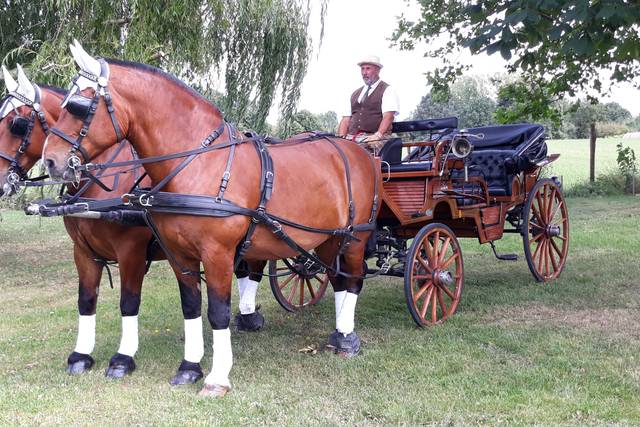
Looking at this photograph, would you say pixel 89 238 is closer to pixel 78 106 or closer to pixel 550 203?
pixel 78 106

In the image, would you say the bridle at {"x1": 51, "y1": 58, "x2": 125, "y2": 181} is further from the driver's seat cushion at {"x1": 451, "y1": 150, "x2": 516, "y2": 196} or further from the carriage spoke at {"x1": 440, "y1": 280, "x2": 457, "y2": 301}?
the driver's seat cushion at {"x1": 451, "y1": 150, "x2": 516, "y2": 196}

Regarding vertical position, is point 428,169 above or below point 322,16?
below

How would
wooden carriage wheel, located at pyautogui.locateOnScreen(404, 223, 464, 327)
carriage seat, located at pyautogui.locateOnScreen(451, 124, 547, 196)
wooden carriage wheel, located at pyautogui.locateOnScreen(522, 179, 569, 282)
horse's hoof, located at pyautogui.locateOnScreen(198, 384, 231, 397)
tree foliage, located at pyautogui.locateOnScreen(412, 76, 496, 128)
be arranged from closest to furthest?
1. horse's hoof, located at pyautogui.locateOnScreen(198, 384, 231, 397)
2. wooden carriage wheel, located at pyautogui.locateOnScreen(404, 223, 464, 327)
3. carriage seat, located at pyautogui.locateOnScreen(451, 124, 547, 196)
4. wooden carriage wheel, located at pyautogui.locateOnScreen(522, 179, 569, 282)
5. tree foliage, located at pyautogui.locateOnScreen(412, 76, 496, 128)

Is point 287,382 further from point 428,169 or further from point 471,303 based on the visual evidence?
point 471,303

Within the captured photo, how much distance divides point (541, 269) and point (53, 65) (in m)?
6.25

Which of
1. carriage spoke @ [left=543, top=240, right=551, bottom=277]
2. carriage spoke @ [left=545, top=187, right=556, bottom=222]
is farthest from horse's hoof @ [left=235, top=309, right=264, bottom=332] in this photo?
carriage spoke @ [left=545, top=187, right=556, bottom=222]

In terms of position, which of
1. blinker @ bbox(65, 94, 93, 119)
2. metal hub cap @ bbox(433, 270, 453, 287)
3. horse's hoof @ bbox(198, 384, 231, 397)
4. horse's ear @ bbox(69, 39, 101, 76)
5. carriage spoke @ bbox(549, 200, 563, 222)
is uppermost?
horse's ear @ bbox(69, 39, 101, 76)

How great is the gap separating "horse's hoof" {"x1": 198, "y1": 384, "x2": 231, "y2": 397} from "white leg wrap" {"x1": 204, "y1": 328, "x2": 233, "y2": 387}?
2 cm

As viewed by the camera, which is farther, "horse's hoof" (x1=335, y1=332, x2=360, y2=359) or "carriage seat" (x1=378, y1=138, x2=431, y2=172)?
"carriage seat" (x1=378, y1=138, x2=431, y2=172)

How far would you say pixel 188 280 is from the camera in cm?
468

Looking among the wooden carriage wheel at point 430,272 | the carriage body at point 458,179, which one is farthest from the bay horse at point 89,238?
the carriage body at point 458,179

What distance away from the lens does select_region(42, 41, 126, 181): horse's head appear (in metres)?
3.81

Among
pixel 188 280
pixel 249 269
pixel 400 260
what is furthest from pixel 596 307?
A: pixel 188 280

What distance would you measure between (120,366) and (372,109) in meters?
3.16
